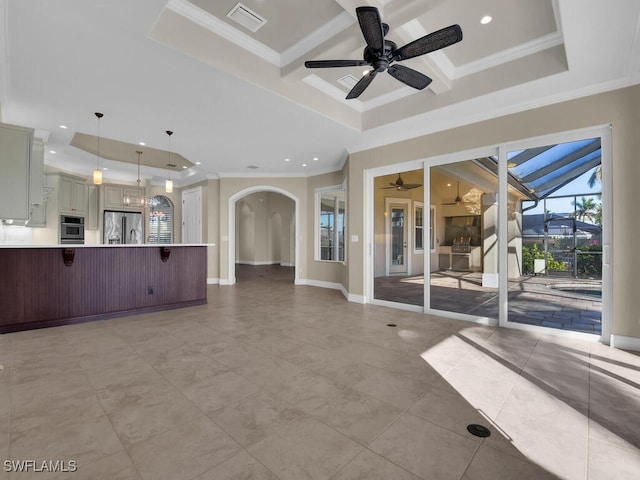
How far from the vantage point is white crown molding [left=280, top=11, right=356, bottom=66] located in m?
3.01

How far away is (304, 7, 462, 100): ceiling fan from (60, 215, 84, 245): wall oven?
7.21m

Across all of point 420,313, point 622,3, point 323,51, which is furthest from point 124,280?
point 622,3

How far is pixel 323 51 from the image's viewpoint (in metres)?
3.22

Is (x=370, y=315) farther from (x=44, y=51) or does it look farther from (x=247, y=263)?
(x=247, y=263)

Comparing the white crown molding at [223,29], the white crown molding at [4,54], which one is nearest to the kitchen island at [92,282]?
the white crown molding at [4,54]

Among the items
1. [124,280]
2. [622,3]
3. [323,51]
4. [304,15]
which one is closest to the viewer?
[622,3]

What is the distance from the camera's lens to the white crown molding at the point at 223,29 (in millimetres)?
2881

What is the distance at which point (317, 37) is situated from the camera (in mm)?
3264

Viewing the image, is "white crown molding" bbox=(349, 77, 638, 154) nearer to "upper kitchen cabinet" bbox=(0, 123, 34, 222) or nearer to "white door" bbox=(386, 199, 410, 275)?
"white door" bbox=(386, 199, 410, 275)

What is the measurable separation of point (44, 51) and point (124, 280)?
312 cm

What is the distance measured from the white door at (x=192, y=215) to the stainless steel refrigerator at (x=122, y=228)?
1.18 meters

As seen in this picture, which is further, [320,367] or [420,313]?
[420,313]

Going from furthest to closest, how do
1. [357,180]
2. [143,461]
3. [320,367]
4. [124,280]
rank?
1. [357,180]
2. [124,280]
3. [320,367]
4. [143,461]

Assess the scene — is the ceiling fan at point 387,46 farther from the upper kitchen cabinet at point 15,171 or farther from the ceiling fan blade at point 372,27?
the upper kitchen cabinet at point 15,171
